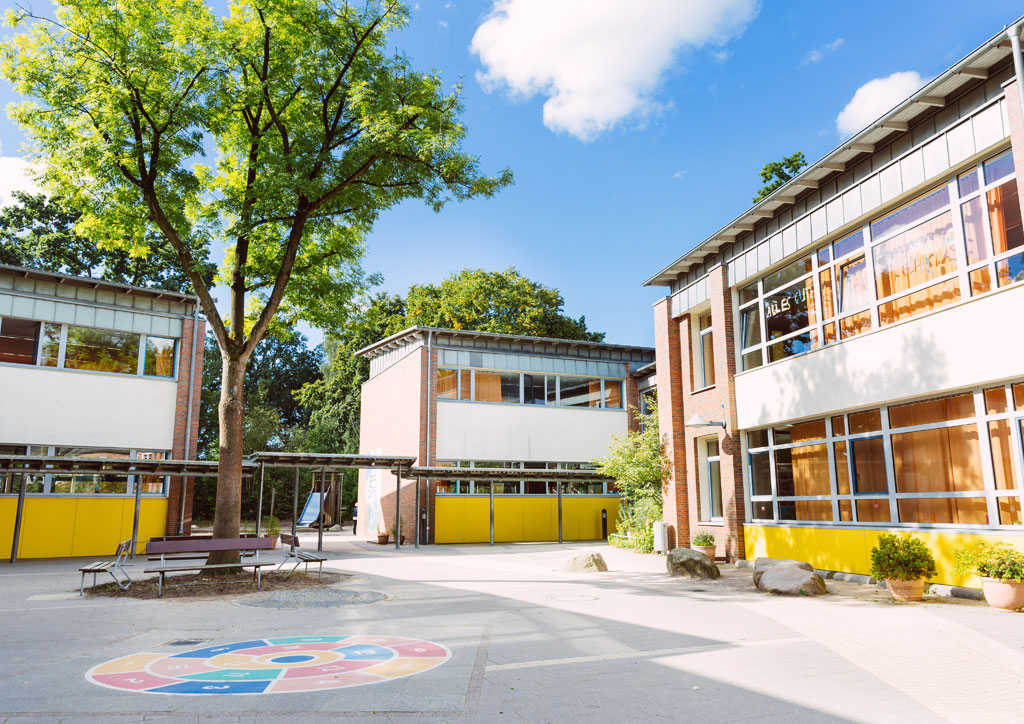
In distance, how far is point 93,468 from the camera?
18.4 m

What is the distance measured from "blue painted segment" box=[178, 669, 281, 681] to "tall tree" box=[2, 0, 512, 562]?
7.59 metres

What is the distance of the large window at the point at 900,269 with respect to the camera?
10.8m

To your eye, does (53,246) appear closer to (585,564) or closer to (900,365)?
(585,564)

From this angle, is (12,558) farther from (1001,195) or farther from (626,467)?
(1001,195)

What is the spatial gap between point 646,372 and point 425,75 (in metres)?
17.1

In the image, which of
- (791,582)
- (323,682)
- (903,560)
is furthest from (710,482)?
(323,682)

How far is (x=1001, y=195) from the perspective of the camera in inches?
421

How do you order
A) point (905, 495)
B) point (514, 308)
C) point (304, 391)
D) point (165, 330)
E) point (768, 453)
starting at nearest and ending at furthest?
1. point (905, 495)
2. point (768, 453)
3. point (165, 330)
4. point (514, 308)
5. point (304, 391)

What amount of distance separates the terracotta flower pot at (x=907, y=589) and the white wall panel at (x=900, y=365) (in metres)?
2.97

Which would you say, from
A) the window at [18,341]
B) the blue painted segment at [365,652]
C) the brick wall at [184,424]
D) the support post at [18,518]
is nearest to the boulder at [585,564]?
the blue painted segment at [365,652]

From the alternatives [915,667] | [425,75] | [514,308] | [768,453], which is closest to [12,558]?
[425,75]

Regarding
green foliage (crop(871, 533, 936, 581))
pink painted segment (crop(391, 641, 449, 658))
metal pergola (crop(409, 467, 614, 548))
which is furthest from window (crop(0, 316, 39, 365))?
green foliage (crop(871, 533, 936, 581))

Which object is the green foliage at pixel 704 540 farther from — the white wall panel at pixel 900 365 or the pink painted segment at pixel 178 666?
the pink painted segment at pixel 178 666

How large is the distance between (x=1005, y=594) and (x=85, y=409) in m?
20.8
